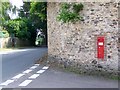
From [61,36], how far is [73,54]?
155 cm

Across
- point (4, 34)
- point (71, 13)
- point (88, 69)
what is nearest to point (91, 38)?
point (88, 69)

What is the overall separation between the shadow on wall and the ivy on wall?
1131 inches

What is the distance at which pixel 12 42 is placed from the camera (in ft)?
162

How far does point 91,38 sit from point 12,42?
3530cm

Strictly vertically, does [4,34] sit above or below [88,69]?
above

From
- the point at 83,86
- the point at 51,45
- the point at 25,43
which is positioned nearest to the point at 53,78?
the point at 83,86

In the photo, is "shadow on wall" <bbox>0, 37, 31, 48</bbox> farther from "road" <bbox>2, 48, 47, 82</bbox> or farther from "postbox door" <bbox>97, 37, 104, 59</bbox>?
"postbox door" <bbox>97, 37, 104, 59</bbox>

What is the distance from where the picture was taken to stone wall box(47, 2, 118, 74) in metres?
14.3

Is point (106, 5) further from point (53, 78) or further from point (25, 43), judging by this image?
point (25, 43)

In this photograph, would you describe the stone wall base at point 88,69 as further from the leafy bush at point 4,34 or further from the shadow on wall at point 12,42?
the leafy bush at point 4,34

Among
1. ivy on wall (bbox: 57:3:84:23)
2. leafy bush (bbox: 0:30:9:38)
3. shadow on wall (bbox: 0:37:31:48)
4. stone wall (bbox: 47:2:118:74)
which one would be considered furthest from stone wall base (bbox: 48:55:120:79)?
leafy bush (bbox: 0:30:9:38)

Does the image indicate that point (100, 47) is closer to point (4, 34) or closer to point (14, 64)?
point (14, 64)

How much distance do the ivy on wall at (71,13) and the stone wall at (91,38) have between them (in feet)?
0.76

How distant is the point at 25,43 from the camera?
5756 centimetres
